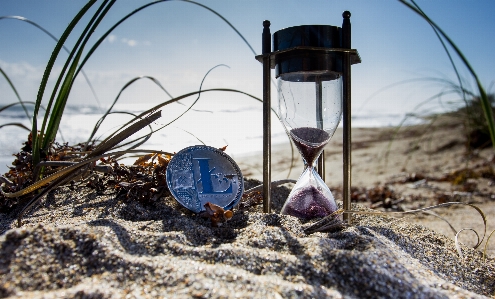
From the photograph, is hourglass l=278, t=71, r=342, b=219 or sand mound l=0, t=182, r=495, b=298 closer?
sand mound l=0, t=182, r=495, b=298

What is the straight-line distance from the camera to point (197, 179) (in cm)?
192

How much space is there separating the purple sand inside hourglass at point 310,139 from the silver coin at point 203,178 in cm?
31

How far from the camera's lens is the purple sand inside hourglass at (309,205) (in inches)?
76.0

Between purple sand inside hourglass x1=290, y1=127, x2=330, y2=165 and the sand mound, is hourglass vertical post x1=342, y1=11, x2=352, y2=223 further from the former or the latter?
the sand mound

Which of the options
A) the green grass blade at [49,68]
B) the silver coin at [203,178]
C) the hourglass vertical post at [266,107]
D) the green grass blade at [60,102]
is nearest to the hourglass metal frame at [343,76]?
the hourglass vertical post at [266,107]

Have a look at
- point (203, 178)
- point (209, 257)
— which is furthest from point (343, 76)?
point (209, 257)

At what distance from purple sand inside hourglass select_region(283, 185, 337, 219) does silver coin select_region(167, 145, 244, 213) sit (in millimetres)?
242

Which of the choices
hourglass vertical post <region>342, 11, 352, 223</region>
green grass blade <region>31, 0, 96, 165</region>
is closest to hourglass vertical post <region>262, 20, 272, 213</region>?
hourglass vertical post <region>342, 11, 352, 223</region>

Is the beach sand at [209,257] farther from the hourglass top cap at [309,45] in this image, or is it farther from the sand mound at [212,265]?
the hourglass top cap at [309,45]

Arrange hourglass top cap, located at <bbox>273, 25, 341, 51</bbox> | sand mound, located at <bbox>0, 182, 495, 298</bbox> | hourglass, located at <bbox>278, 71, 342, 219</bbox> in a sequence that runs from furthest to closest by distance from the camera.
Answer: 1. hourglass, located at <bbox>278, 71, 342, 219</bbox>
2. hourglass top cap, located at <bbox>273, 25, 341, 51</bbox>
3. sand mound, located at <bbox>0, 182, 495, 298</bbox>

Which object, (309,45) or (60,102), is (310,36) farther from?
(60,102)

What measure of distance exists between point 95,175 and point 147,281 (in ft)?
4.23

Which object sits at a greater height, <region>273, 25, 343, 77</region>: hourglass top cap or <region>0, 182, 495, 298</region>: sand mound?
<region>273, 25, 343, 77</region>: hourglass top cap

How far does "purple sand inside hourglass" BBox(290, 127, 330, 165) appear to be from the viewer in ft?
6.30
